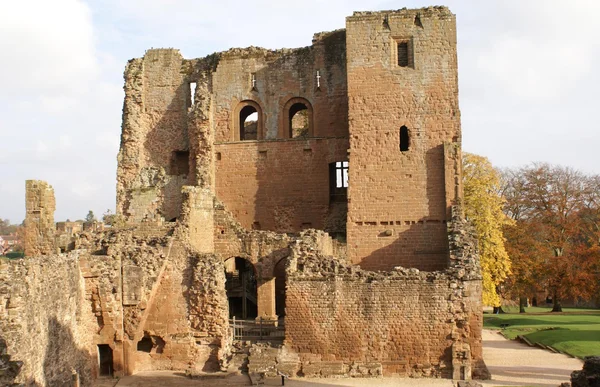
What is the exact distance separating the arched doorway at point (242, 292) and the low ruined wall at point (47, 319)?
7753mm

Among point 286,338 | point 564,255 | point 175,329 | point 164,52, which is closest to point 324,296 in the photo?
point 286,338

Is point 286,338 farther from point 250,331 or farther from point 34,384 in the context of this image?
point 34,384

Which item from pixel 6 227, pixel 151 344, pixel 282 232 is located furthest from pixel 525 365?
pixel 6 227

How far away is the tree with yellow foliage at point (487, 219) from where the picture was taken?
2836 centimetres

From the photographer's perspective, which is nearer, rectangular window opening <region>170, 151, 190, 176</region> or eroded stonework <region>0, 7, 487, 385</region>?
eroded stonework <region>0, 7, 487, 385</region>

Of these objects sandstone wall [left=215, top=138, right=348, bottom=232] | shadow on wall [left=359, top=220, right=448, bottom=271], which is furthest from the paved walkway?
sandstone wall [left=215, top=138, right=348, bottom=232]

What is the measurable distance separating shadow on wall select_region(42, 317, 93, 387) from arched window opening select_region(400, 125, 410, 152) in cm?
1196

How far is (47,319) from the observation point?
13406 mm

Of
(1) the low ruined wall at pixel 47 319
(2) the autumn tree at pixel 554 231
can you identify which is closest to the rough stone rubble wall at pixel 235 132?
(1) the low ruined wall at pixel 47 319

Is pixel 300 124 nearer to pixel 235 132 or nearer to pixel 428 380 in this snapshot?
pixel 235 132

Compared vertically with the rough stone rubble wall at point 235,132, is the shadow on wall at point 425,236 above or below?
below

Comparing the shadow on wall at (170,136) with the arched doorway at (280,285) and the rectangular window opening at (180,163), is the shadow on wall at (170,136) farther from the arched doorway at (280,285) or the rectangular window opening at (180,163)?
the arched doorway at (280,285)

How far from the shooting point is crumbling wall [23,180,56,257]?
2338 centimetres

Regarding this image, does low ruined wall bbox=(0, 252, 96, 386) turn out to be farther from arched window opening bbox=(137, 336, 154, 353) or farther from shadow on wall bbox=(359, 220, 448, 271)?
shadow on wall bbox=(359, 220, 448, 271)
